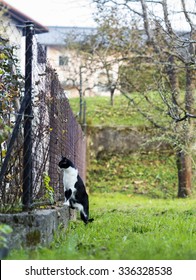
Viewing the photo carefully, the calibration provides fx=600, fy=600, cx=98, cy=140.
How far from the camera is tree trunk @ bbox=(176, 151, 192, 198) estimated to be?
60.2ft

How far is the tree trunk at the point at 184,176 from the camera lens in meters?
18.3

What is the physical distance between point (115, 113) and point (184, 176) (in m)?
4.95

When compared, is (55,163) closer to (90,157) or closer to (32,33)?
(32,33)

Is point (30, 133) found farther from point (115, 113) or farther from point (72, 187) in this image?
point (115, 113)

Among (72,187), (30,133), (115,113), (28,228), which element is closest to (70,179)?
(72,187)

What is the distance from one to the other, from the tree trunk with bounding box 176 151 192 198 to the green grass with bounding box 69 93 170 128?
1885 millimetres

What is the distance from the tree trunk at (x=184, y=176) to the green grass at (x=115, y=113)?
74.2 inches

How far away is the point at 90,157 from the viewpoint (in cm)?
2034

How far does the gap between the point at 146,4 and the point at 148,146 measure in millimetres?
6241

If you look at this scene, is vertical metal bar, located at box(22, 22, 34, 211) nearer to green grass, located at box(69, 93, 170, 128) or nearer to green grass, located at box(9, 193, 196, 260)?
green grass, located at box(9, 193, 196, 260)

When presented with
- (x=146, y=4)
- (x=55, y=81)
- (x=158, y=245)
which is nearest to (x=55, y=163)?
(x=55, y=81)

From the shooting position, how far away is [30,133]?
6.22 m

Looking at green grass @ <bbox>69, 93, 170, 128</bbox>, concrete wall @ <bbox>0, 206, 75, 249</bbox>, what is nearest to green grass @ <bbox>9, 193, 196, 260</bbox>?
concrete wall @ <bbox>0, 206, 75, 249</bbox>

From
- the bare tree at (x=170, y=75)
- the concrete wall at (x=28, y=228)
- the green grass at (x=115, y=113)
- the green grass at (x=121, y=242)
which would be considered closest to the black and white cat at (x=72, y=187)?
the green grass at (x=121, y=242)
